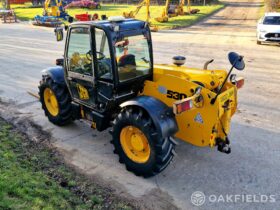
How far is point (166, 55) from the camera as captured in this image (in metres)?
12.8

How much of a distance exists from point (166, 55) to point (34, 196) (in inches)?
395

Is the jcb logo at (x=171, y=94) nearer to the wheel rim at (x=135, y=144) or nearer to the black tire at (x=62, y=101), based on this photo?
the wheel rim at (x=135, y=144)

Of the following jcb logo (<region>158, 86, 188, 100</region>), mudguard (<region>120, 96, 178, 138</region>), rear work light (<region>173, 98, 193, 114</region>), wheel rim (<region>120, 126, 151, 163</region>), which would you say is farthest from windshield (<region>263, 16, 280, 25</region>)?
wheel rim (<region>120, 126, 151, 163</region>)

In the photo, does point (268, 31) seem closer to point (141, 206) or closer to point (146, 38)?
point (146, 38)

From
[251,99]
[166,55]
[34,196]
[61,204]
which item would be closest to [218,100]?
[61,204]

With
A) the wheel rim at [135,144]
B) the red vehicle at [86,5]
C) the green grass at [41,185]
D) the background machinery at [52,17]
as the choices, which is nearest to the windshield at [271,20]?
the wheel rim at [135,144]

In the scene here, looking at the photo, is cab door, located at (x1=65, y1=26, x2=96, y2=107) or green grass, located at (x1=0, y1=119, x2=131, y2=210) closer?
green grass, located at (x1=0, y1=119, x2=131, y2=210)

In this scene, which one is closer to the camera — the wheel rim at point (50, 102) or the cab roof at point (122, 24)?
the cab roof at point (122, 24)

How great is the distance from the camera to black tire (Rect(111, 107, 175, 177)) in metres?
4.11

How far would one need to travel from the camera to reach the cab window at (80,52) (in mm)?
4785

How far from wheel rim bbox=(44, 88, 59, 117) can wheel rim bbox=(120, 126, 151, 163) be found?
2.22 meters

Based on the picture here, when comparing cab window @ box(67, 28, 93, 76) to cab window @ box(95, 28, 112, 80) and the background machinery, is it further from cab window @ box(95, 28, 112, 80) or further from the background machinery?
the background machinery

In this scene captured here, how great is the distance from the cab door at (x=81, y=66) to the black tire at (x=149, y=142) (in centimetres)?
90

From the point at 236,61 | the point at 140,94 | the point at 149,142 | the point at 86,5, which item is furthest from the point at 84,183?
the point at 86,5
